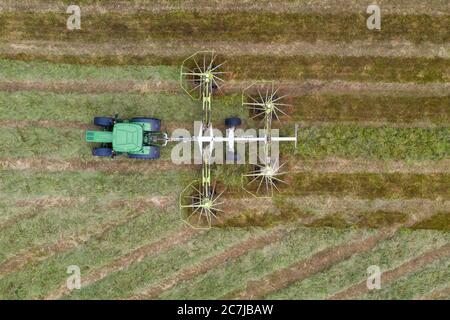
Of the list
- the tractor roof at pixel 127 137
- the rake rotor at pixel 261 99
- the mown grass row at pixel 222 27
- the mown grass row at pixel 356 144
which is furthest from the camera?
the mown grass row at pixel 222 27

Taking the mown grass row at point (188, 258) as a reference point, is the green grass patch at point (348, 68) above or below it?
above

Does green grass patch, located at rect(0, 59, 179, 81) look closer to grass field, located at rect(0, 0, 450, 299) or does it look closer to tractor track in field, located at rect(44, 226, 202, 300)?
grass field, located at rect(0, 0, 450, 299)

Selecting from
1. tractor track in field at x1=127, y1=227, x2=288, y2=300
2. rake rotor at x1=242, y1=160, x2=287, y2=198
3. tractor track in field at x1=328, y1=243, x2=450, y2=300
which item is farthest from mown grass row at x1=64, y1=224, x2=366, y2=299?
tractor track in field at x1=328, y1=243, x2=450, y2=300

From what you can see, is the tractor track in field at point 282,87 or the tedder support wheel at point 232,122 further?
the tractor track in field at point 282,87

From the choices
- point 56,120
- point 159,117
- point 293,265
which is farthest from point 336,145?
point 56,120

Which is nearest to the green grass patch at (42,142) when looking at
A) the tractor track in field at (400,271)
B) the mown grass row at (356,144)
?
the mown grass row at (356,144)

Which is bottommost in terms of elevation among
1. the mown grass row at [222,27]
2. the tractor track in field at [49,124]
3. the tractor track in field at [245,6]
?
the tractor track in field at [49,124]

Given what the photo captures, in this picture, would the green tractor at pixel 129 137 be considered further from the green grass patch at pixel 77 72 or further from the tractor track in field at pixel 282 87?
the green grass patch at pixel 77 72
